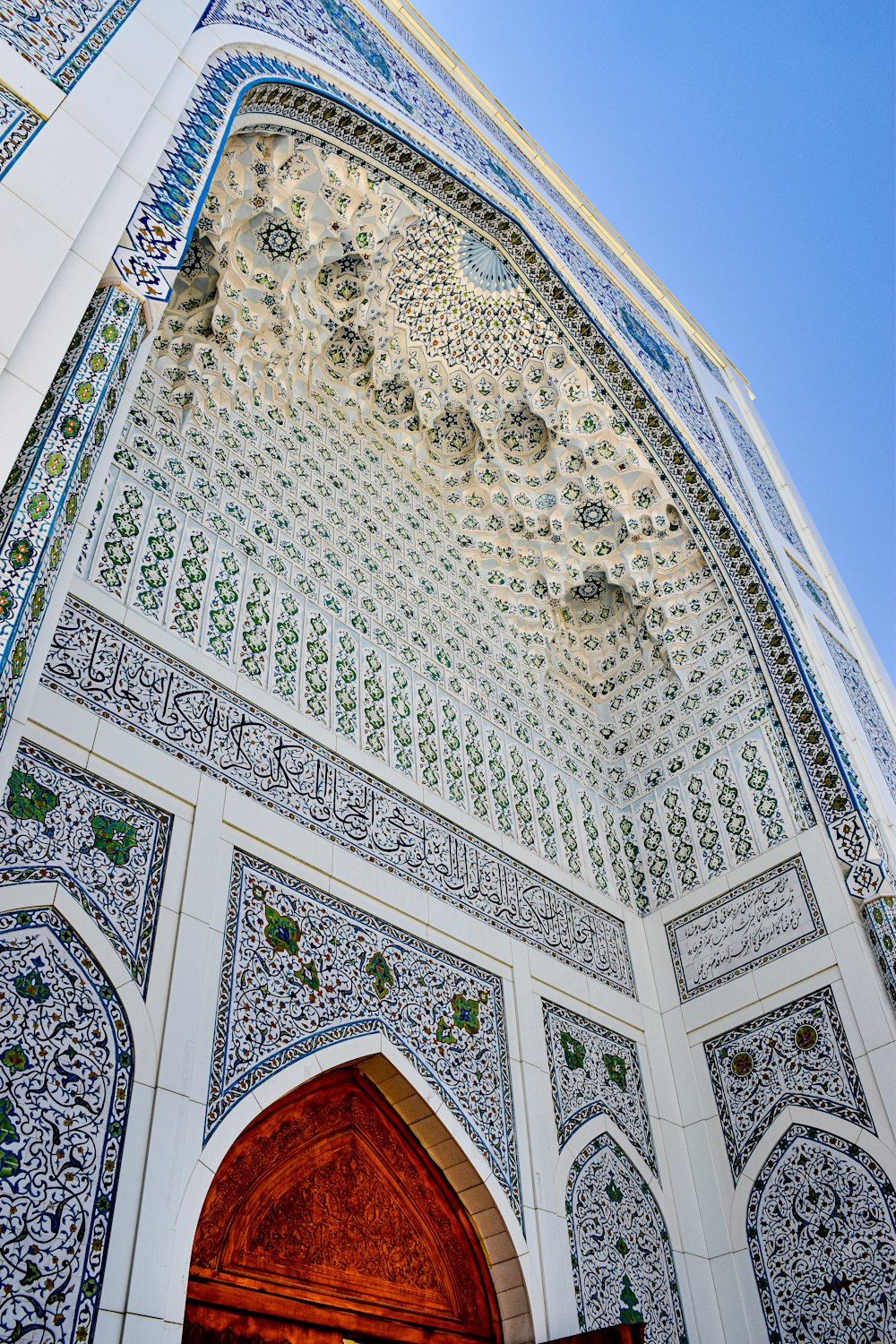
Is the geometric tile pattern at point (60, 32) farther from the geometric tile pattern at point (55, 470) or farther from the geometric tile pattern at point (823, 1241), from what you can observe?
the geometric tile pattern at point (823, 1241)

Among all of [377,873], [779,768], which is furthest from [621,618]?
[377,873]

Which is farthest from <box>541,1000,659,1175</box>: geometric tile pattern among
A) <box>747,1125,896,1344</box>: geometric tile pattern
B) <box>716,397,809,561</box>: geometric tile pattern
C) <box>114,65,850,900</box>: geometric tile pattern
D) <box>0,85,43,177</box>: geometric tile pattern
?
<box>716,397,809,561</box>: geometric tile pattern

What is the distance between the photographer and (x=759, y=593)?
3.73 meters

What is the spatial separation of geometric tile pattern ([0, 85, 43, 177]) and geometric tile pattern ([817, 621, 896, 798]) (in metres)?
3.01

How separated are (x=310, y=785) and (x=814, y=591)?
8.73 ft

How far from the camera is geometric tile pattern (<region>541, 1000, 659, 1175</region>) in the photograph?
2.71 m

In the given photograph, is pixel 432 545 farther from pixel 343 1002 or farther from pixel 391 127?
pixel 343 1002

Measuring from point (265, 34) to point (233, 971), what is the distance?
2.18 metres

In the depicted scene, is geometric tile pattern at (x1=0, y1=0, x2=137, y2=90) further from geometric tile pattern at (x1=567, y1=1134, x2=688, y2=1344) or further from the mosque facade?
geometric tile pattern at (x1=567, y1=1134, x2=688, y2=1344)

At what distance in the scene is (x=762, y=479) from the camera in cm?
479

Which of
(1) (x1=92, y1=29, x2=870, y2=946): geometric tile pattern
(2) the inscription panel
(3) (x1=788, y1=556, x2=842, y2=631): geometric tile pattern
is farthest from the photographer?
(3) (x1=788, y1=556, x2=842, y2=631): geometric tile pattern

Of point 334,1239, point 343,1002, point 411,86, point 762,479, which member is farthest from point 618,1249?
point 411,86

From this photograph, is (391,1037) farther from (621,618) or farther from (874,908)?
(621,618)

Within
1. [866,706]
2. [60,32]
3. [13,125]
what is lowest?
[13,125]
